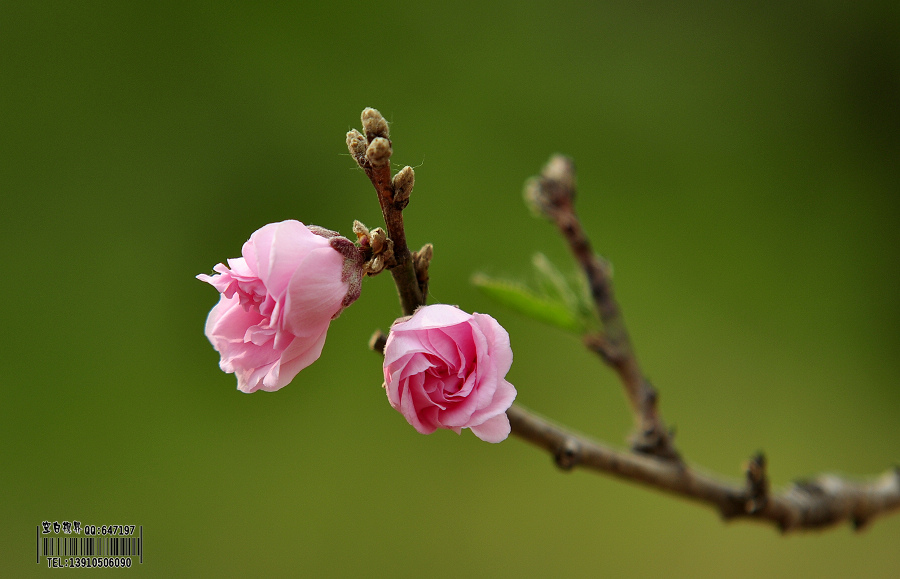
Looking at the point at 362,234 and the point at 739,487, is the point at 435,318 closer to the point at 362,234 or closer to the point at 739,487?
the point at 362,234

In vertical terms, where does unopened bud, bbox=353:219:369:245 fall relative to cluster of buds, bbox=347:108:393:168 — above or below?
below

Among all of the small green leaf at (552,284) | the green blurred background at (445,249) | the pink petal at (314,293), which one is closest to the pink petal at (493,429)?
the pink petal at (314,293)

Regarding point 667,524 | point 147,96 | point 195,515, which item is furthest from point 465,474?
point 147,96

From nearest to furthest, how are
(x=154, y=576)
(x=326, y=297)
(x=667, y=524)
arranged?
(x=326, y=297) → (x=154, y=576) → (x=667, y=524)

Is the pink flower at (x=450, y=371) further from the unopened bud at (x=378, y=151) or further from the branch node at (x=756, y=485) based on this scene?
the branch node at (x=756, y=485)

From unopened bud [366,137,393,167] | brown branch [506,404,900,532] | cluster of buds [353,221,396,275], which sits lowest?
brown branch [506,404,900,532]

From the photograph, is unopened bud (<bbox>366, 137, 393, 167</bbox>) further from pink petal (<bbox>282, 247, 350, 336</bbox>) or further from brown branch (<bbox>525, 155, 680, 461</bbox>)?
brown branch (<bbox>525, 155, 680, 461</bbox>)

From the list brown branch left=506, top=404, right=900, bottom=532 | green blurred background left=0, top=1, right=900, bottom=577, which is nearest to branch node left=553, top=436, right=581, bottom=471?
brown branch left=506, top=404, right=900, bottom=532

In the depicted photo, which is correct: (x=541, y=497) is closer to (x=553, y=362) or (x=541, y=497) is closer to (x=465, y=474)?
(x=465, y=474)
